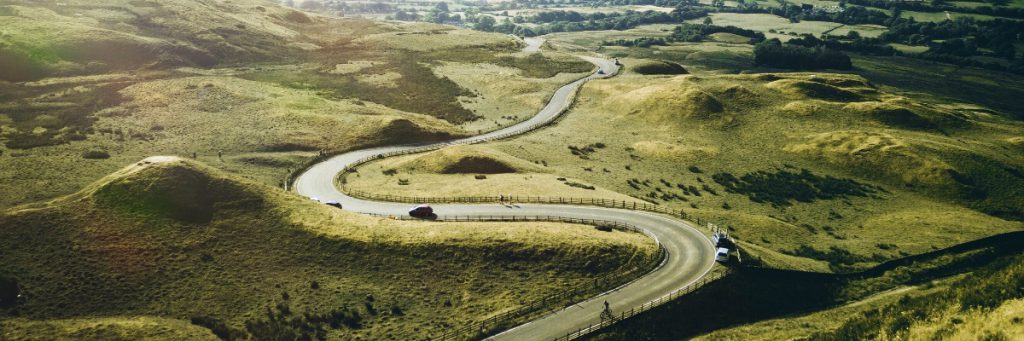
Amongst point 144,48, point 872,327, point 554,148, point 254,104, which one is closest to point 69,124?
point 254,104

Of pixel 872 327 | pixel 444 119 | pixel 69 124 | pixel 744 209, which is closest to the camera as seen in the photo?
pixel 872 327

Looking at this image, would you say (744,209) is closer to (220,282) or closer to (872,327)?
A: (872,327)

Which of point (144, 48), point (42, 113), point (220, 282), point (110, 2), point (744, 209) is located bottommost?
point (744, 209)

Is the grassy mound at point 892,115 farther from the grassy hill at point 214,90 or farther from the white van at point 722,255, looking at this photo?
the white van at point 722,255

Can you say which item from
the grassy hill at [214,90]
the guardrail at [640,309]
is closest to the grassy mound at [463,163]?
the grassy hill at [214,90]

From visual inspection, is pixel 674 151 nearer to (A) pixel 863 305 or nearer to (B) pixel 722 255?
(B) pixel 722 255

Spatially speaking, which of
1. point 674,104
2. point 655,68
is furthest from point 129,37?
point 655,68

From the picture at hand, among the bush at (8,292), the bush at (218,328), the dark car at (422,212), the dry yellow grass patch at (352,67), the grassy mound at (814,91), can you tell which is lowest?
the bush at (218,328)
